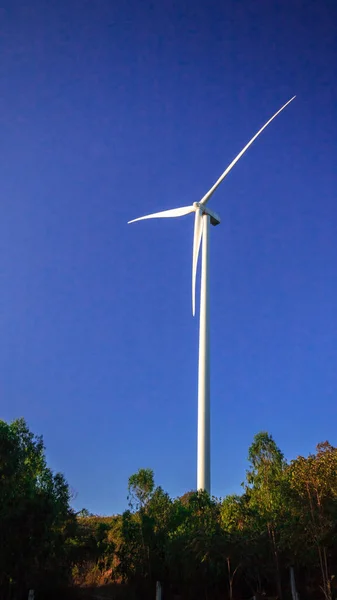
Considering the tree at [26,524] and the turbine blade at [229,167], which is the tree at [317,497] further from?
the turbine blade at [229,167]

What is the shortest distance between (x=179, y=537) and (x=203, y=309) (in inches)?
1019

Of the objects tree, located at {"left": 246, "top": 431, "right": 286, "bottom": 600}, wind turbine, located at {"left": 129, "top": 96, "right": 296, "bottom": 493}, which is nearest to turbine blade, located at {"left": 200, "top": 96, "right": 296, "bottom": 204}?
wind turbine, located at {"left": 129, "top": 96, "right": 296, "bottom": 493}

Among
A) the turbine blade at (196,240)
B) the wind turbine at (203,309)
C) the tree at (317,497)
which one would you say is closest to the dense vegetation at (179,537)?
the tree at (317,497)

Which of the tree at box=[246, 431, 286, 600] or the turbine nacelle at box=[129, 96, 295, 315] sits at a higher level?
the turbine nacelle at box=[129, 96, 295, 315]

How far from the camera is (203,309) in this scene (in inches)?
2250

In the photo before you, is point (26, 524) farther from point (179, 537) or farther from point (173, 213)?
point (173, 213)

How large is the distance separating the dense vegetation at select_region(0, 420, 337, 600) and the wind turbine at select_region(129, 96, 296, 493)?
16.9ft

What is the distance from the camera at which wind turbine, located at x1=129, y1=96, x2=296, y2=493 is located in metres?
50.9

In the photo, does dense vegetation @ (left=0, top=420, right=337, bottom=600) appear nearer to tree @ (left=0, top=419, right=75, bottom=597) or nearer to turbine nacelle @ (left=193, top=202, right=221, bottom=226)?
tree @ (left=0, top=419, right=75, bottom=597)

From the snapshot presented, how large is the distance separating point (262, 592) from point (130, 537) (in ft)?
37.9

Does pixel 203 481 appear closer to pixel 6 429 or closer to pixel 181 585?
pixel 181 585

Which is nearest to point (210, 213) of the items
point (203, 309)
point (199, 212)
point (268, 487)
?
point (199, 212)

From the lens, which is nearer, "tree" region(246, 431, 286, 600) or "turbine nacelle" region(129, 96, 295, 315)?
"tree" region(246, 431, 286, 600)

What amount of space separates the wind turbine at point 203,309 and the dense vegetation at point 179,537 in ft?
16.9
